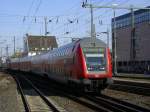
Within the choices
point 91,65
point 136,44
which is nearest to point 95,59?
point 91,65

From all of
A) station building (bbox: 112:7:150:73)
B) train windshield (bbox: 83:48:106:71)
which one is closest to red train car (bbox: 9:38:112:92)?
train windshield (bbox: 83:48:106:71)

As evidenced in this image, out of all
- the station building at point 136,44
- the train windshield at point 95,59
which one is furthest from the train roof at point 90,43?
the station building at point 136,44

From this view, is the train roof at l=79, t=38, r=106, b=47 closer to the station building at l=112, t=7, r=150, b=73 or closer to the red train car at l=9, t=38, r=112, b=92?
the red train car at l=9, t=38, r=112, b=92

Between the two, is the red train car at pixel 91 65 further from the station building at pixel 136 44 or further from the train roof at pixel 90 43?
the station building at pixel 136 44

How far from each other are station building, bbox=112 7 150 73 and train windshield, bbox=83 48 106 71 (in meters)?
58.7

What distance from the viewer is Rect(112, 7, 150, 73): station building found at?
90312 mm

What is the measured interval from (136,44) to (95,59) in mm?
73556

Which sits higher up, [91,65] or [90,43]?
[90,43]

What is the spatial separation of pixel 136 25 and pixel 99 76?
77778mm

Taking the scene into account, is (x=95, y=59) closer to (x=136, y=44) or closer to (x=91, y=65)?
(x=91, y=65)

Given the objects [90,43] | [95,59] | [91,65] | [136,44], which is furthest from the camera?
→ [136,44]

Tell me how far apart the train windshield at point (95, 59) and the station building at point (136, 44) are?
193 ft

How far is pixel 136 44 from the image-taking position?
9475 cm

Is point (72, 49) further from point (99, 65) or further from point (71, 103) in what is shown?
point (71, 103)
